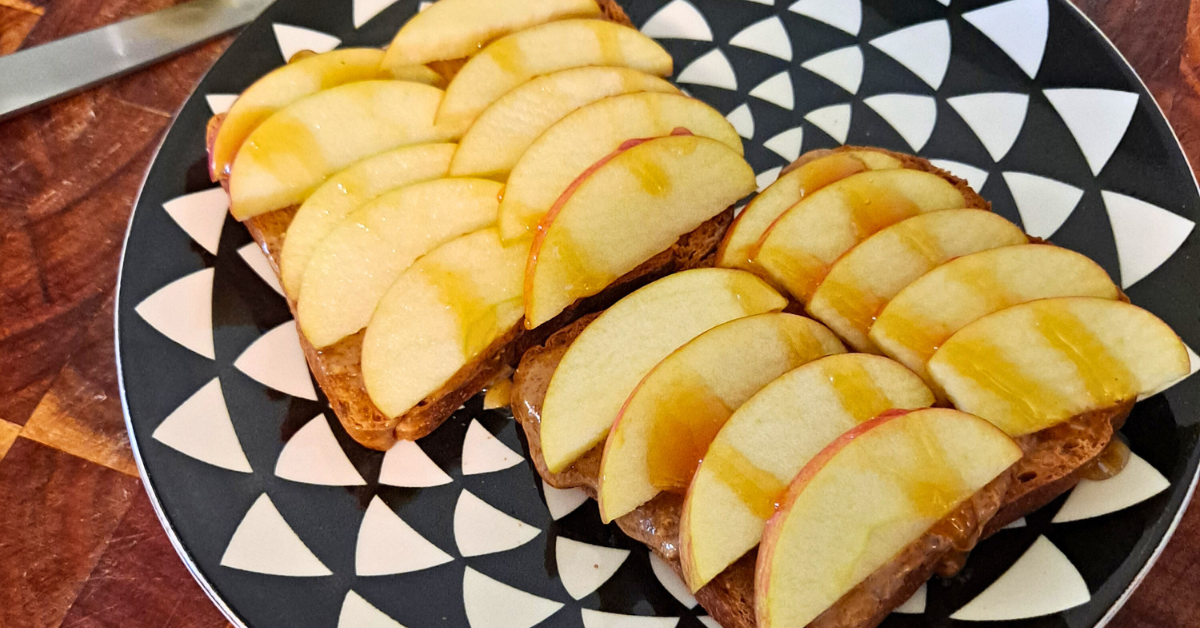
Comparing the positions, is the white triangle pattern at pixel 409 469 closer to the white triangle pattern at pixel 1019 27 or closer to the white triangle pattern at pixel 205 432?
the white triangle pattern at pixel 205 432

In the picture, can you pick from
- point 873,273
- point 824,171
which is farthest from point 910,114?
point 873,273

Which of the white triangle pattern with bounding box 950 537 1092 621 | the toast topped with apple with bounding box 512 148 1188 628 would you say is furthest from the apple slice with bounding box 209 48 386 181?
the white triangle pattern with bounding box 950 537 1092 621

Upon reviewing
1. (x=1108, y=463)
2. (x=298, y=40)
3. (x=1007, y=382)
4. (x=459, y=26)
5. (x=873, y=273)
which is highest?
(x=459, y=26)

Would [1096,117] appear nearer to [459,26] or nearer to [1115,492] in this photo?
[1115,492]

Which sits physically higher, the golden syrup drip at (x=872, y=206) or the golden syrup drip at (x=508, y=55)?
the golden syrup drip at (x=508, y=55)

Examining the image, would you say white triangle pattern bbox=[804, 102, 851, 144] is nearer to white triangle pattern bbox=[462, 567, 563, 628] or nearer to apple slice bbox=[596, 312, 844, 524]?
apple slice bbox=[596, 312, 844, 524]

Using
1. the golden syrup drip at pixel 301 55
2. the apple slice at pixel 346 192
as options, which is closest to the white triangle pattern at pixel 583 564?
the apple slice at pixel 346 192
